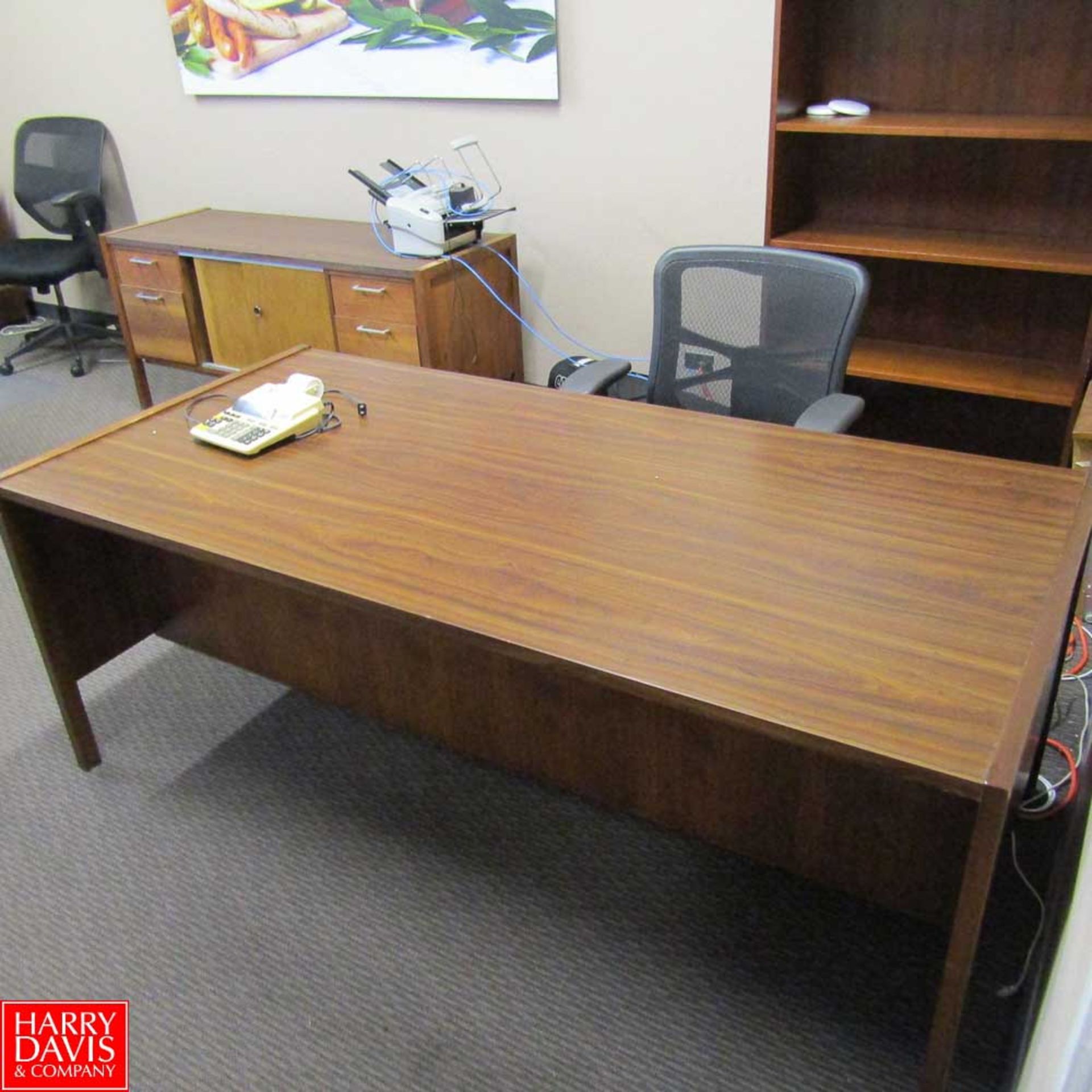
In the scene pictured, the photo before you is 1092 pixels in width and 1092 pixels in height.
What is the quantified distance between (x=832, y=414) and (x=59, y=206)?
337 centimetres

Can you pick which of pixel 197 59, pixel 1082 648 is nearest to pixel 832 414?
pixel 1082 648

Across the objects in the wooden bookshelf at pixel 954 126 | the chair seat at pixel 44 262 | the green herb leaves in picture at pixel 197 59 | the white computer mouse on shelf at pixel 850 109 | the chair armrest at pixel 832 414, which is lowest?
the chair seat at pixel 44 262

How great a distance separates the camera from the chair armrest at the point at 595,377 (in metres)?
2.05

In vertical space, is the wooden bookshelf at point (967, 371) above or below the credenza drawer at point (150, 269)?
below

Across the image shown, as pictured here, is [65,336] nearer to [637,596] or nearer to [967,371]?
[967,371]

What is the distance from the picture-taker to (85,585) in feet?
6.41

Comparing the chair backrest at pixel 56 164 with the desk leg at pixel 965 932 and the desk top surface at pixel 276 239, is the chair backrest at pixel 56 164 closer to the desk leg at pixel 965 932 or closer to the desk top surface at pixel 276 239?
the desk top surface at pixel 276 239

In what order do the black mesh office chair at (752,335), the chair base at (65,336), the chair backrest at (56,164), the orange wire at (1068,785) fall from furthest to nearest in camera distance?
the chair base at (65,336) → the chair backrest at (56,164) → the black mesh office chair at (752,335) → the orange wire at (1068,785)

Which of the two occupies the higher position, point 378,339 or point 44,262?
point 44,262

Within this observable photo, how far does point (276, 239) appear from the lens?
11.3 ft

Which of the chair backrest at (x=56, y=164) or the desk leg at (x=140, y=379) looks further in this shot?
the chair backrest at (x=56, y=164)

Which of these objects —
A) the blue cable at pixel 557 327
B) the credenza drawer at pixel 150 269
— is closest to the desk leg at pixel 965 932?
the blue cable at pixel 557 327

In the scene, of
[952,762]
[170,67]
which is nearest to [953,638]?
[952,762]

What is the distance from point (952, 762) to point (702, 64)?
2.52 m
